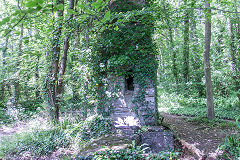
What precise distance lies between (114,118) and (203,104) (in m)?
7.93

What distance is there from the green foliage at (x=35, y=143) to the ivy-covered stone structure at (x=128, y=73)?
1.58 metres

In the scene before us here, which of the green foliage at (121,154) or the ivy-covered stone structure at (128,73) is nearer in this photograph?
the green foliage at (121,154)

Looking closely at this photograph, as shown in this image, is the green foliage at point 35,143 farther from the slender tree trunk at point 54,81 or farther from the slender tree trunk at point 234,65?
the slender tree trunk at point 234,65

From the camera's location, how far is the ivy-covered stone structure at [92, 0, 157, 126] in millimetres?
5156

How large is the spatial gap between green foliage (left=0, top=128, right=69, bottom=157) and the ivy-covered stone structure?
158 centimetres

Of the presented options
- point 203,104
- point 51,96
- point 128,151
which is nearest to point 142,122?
point 128,151

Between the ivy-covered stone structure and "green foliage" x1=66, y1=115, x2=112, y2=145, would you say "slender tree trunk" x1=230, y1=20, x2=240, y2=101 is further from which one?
"green foliage" x1=66, y1=115, x2=112, y2=145

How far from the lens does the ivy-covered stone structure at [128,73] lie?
5.16 meters

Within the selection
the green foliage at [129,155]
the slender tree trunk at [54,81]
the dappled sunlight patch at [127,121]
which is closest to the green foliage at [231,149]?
the green foliage at [129,155]

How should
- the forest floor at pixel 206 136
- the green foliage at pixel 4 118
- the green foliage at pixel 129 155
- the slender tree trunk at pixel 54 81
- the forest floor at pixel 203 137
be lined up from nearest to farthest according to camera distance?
the green foliage at pixel 129 155
the forest floor at pixel 203 137
the forest floor at pixel 206 136
the slender tree trunk at pixel 54 81
the green foliage at pixel 4 118

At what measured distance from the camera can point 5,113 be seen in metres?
9.13

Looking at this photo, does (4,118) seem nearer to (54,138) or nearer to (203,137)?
(54,138)

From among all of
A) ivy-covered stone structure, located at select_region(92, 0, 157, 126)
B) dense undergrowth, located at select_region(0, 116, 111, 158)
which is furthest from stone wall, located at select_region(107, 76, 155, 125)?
dense undergrowth, located at select_region(0, 116, 111, 158)

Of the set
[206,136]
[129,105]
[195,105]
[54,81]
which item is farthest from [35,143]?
[195,105]
